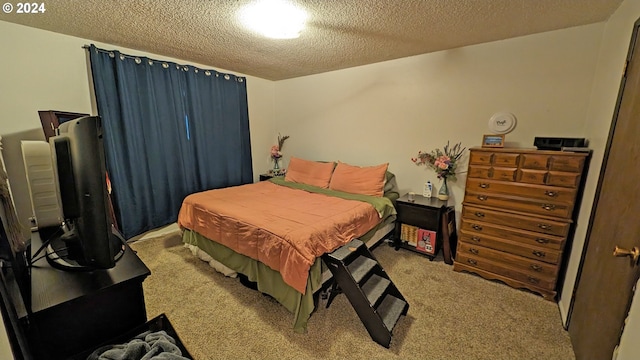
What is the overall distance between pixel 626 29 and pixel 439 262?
2.25 meters

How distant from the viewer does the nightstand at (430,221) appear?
2.64m

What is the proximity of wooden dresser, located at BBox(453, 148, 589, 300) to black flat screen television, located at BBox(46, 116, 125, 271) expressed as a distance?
8.81 feet

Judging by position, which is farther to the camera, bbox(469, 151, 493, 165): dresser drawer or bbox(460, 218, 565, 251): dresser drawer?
bbox(469, 151, 493, 165): dresser drawer

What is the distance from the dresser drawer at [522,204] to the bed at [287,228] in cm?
86

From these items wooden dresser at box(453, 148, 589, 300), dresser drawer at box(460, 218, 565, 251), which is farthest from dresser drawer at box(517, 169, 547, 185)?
dresser drawer at box(460, 218, 565, 251)

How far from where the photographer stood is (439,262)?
267 centimetres

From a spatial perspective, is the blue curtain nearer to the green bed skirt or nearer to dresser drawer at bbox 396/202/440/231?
the green bed skirt

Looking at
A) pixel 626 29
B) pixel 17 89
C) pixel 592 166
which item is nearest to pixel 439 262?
pixel 592 166

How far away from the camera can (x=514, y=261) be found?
7.11 feet

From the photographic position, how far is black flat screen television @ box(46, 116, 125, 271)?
40.1 inches

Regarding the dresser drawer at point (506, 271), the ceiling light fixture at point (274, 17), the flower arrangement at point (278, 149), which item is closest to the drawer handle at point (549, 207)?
the dresser drawer at point (506, 271)

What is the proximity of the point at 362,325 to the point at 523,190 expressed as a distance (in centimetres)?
175

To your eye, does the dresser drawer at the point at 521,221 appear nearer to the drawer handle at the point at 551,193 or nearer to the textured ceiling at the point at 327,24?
the drawer handle at the point at 551,193

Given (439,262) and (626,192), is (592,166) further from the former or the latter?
(439,262)
